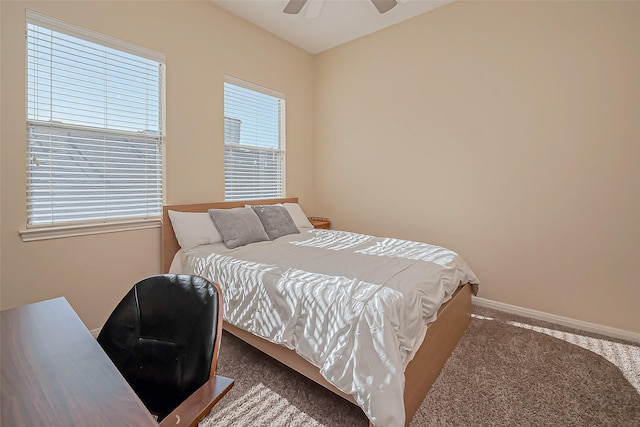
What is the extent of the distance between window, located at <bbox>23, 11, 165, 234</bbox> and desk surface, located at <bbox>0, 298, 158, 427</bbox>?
156cm

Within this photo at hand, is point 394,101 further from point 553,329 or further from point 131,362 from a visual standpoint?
point 131,362

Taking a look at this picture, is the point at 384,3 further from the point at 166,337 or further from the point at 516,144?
the point at 166,337

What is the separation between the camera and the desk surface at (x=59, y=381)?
2.14ft

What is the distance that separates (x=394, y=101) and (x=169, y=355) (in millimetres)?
3492

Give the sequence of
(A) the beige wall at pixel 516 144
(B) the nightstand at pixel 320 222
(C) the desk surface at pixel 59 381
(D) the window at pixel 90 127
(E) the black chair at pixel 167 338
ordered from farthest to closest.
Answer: (B) the nightstand at pixel 320 222
(A) the beige wall at pixel 516 144
(D) the window at pixel 90 127
(E) the black chair at pixel 167 338
(C) the desk surface at pixel 59 381

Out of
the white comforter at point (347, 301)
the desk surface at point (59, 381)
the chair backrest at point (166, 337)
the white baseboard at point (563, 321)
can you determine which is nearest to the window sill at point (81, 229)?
the white comforter at point (347, 301)

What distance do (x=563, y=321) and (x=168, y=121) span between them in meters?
4.10

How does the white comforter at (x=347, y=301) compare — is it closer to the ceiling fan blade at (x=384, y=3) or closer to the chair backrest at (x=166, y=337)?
the chair backrest at (x=166, y=337)

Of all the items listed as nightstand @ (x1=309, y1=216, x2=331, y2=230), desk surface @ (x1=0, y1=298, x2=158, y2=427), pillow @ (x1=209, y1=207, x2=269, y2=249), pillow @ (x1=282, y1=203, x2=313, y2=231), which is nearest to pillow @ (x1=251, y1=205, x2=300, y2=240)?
pillow @ (x1=209, y1=207, x2=269, y2=249)

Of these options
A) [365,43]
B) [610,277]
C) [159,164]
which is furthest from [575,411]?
[365,43]

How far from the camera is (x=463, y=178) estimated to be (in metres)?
3.18

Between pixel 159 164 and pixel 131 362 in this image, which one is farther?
pixel 159 164

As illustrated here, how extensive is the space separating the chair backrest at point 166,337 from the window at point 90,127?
65.1 inches

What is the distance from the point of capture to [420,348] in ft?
5.45
